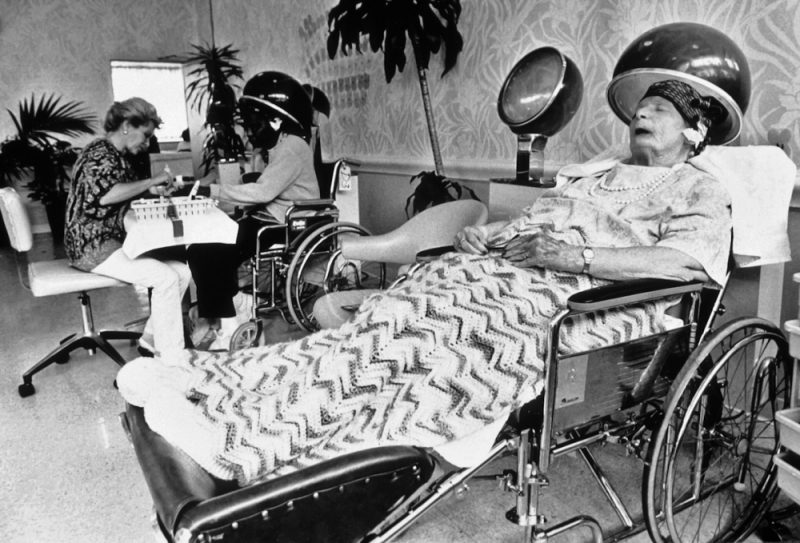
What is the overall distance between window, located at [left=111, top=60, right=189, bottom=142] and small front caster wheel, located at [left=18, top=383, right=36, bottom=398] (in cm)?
585

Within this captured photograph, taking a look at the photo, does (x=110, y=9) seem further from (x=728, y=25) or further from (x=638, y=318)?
(x=638, y=318)

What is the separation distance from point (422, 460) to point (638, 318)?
0.73 metres

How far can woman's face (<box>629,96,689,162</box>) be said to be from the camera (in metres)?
1.79

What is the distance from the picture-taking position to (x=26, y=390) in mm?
2604

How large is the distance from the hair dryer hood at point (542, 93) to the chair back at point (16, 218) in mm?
2147

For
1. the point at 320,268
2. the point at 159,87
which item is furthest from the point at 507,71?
the point at 159,87

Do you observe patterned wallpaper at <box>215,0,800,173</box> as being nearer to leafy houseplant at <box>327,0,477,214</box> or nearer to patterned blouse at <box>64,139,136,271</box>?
leafy houseplant at <box>327,0,477,214</box>

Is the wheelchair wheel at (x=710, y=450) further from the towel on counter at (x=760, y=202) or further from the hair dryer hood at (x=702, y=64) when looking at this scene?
the hair dryer hood at (x=702, y=64)

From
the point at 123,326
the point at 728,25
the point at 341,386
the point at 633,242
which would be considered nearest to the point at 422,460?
the point at 341,386

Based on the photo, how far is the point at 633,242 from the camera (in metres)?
1.71

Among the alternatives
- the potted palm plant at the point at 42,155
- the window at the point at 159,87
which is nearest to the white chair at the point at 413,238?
the potted palm plant at the point at 42,155

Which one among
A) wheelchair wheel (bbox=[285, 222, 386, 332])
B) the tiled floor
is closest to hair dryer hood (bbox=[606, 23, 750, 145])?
the tiled floor

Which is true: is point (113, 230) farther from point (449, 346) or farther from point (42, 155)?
point (42, 155)

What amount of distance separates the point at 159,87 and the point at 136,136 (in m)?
6.12
